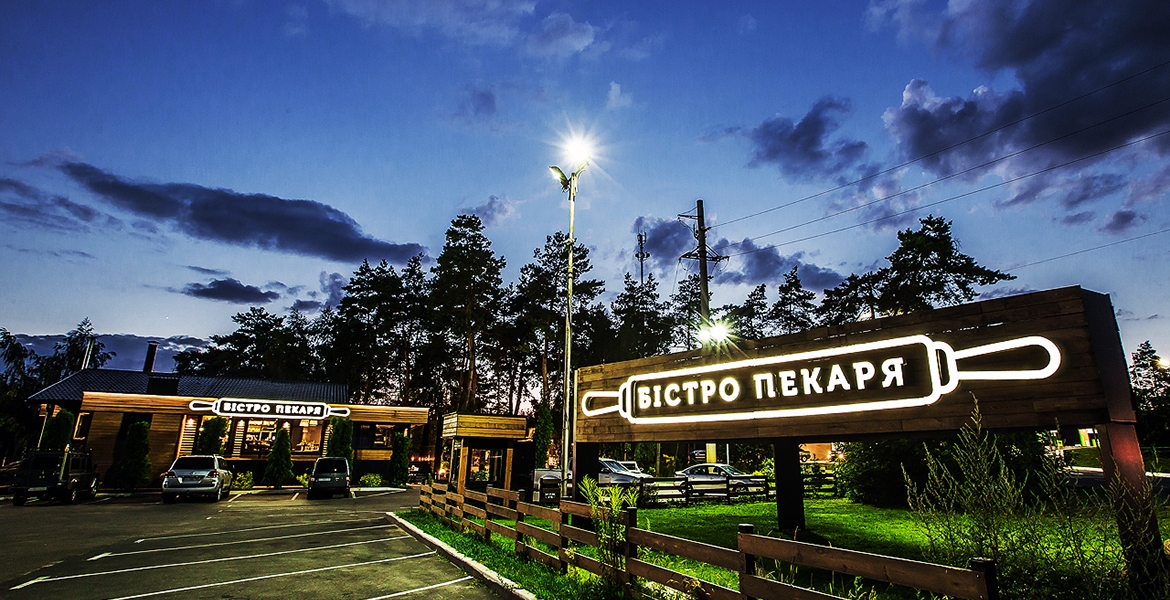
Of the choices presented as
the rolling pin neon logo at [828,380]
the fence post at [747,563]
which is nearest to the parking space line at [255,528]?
the rolling pin neon logo at [828,380]

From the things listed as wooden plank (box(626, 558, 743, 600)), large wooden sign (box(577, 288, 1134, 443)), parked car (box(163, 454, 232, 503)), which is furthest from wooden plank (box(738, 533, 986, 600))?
parked car (box(163, 454, 232, 503))

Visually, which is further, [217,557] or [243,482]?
[243,482]

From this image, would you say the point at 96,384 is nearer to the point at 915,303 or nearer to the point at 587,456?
the point at 587,456

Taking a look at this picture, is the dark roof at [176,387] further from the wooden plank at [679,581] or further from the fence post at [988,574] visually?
the fence post at [988,574]

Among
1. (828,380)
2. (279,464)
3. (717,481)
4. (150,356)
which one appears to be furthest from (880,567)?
(150,356)

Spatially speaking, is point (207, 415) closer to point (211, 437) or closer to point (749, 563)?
point (211, 437)

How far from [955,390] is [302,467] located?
3416cm

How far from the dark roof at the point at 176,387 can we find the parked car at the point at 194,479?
1309 cm

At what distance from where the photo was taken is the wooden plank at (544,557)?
863 cm

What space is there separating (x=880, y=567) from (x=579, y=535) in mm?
4580

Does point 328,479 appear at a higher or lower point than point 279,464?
lower

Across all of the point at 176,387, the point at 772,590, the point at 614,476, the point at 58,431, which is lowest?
the point at 614,476

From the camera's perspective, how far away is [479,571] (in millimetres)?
8836

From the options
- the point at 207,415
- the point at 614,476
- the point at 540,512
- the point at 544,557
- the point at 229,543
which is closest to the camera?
the point at 544,557
